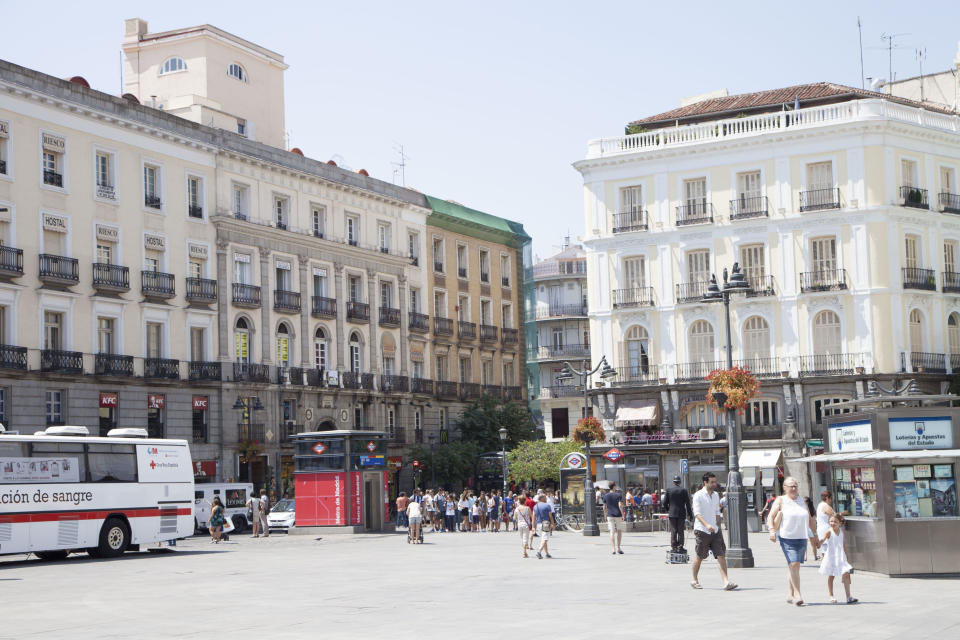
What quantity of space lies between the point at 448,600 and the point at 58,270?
32282 mm

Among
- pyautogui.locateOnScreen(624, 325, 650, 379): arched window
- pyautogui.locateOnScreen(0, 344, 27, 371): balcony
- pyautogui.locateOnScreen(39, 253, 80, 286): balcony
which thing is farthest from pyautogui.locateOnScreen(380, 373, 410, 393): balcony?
pyautogui.locateOnScreen(0, 344, 27, 371): balcony

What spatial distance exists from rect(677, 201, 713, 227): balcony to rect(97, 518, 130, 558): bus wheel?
29.7m

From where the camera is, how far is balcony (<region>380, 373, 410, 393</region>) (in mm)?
63406

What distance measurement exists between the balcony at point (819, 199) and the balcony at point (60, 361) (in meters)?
28.3

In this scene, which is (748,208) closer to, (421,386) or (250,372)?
Result: (421,386)

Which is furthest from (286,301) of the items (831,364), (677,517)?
(677,517)

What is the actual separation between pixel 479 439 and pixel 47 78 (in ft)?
94.6

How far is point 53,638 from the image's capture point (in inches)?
597

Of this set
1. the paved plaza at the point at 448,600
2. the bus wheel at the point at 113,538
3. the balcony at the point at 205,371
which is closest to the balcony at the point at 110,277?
the balcony at the point at 205,371

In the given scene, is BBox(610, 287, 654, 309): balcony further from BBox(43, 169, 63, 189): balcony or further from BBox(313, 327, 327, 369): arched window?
BBox(43, 169, 63, 189): balcony

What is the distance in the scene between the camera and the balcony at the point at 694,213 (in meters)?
54.5

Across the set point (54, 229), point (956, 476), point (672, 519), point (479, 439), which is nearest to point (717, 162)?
point (479, 439)

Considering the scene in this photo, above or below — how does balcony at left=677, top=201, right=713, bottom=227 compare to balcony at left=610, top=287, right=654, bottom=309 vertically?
above

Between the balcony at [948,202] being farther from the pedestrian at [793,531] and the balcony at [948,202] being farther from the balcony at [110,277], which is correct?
the pedestrian at [793,531]
